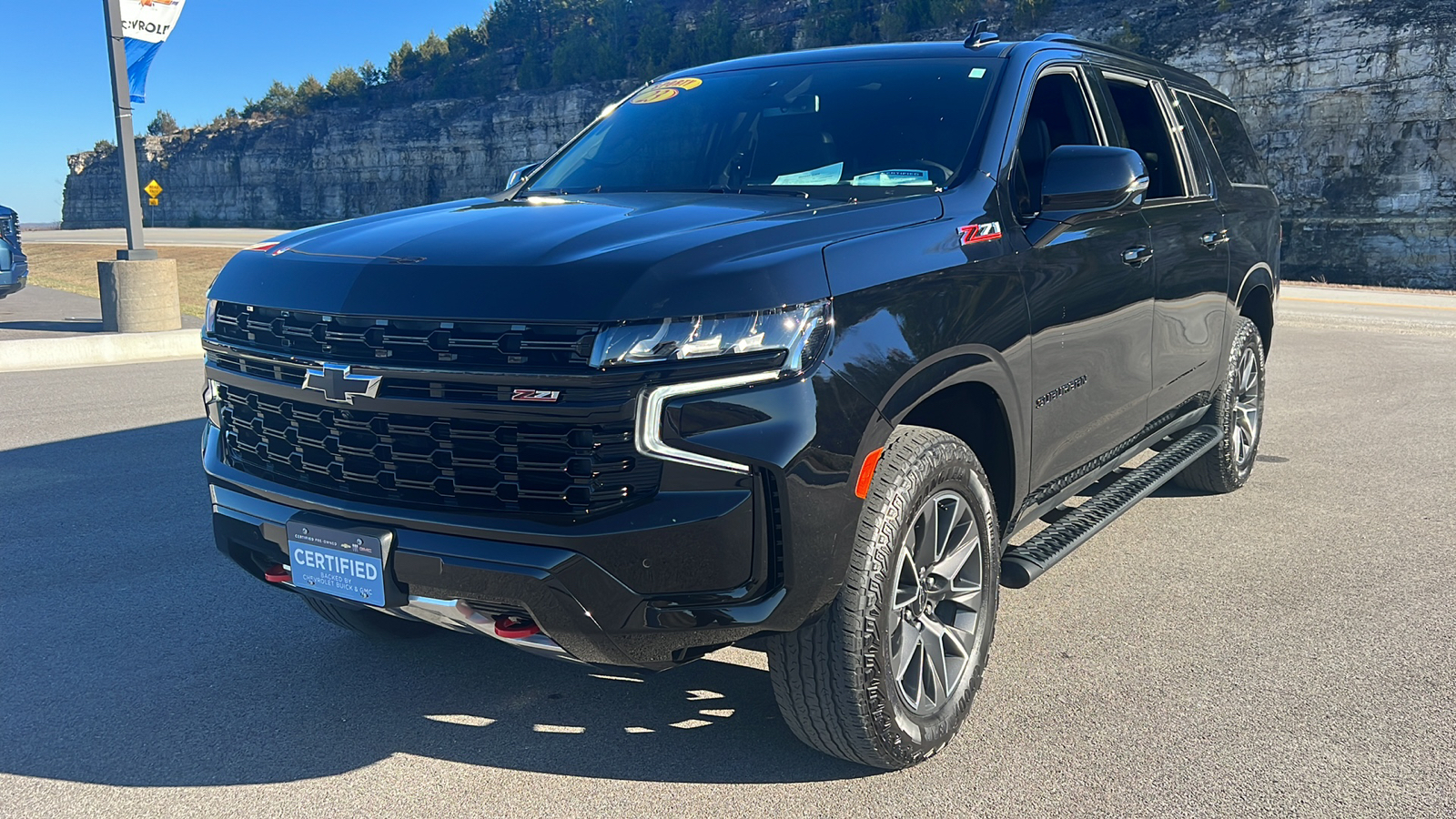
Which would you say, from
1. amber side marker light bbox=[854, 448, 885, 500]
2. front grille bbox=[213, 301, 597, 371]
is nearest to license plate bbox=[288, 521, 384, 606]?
front grille bbox=[213, 301, 597, 371]

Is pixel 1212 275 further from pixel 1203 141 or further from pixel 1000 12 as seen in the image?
pixel 1000 12

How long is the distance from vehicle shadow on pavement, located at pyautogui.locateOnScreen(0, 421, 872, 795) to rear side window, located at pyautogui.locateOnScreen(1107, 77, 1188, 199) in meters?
2.77

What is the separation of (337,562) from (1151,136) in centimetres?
394

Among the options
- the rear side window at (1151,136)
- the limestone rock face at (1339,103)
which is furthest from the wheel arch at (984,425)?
the limestone rock face at (1339,103)

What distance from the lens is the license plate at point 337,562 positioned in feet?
9.16

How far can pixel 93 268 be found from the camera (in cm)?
2977

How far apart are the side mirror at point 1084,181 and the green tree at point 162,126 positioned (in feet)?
298

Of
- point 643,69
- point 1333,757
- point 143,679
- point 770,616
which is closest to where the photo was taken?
point 770,616

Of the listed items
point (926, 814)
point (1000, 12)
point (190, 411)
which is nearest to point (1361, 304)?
point (190, 411)

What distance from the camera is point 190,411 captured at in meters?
8.66

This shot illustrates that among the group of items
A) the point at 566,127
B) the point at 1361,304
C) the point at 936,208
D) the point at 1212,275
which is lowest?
the point at 1361,304

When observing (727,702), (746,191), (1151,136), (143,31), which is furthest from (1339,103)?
(727,702)

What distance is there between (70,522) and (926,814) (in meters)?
4.63

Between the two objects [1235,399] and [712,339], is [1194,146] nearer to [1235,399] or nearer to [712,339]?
[1235,399]
